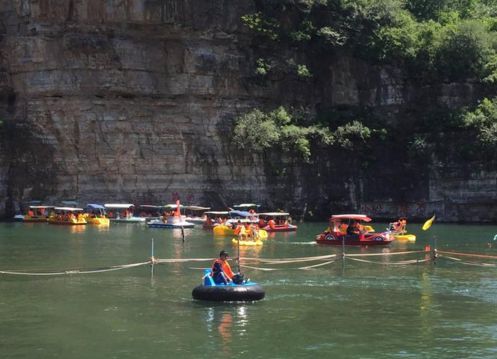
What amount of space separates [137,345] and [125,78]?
2464 inches

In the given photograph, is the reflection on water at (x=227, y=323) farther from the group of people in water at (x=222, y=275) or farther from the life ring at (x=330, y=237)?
the life ring at (x=330, y=237)

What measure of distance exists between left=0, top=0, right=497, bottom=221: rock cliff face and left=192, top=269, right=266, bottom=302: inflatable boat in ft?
176

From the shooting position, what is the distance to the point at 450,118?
7844cm

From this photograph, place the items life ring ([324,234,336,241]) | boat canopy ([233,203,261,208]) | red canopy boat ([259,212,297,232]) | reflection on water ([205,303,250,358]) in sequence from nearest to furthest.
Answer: reflection on water ([205,303,250,358]) < life ring ([324,234,336,241]) < red canopy boat ([259,212,297,232]) < boat canopy ([233,203,261,208])

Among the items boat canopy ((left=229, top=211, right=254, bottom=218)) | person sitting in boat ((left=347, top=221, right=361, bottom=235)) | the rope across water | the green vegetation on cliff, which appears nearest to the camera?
the rope across water

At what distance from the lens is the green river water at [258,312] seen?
19047 millimetres

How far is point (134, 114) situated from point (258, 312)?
58.3 meters

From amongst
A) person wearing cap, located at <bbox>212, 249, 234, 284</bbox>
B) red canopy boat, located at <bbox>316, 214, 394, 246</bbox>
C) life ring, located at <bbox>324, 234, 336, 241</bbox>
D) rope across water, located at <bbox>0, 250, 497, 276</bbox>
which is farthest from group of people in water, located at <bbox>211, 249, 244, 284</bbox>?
life ring, located at <bbox>324, 234, 336, 241</bbox>

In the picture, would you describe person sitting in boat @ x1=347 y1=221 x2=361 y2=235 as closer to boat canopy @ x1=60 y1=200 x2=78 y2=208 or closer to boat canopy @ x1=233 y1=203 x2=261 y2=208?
boat canopy @ x1=233 y1=203 x2=261 y2=208

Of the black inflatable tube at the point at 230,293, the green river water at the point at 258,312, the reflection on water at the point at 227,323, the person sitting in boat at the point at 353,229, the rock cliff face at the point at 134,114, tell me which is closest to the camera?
the green river water at the point at 258,312

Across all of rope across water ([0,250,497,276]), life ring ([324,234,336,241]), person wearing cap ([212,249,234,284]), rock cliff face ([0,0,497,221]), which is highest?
rock cliff face ([0,0,497,221])

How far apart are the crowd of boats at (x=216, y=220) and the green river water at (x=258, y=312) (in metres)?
8.72

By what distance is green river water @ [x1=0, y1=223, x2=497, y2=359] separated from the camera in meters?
19.0

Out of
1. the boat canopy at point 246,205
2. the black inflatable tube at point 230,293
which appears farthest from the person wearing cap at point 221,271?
the boat canopy at point 246,205
